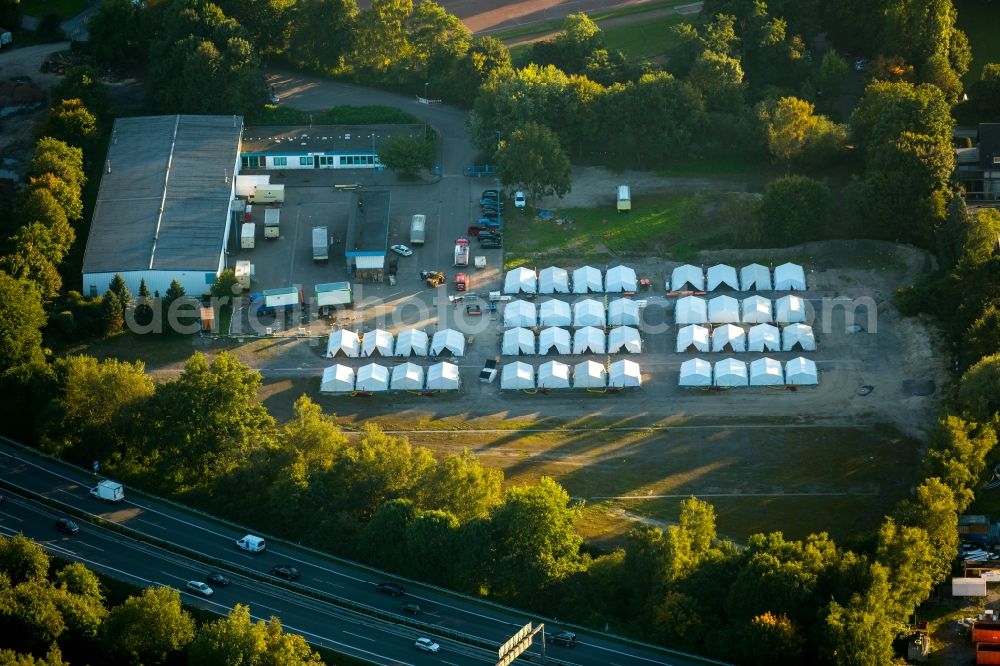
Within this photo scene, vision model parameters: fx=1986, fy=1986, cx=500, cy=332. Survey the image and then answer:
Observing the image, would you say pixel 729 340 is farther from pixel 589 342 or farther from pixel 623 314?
pixel 589 342

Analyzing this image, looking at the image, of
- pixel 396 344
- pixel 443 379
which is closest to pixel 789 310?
pixel 443 379

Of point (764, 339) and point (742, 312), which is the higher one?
point (742, 312)

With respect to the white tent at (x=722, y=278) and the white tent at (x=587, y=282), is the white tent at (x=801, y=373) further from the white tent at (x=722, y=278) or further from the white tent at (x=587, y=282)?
the white tent at (x=587, y=282)

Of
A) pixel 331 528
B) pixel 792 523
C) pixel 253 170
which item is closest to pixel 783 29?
pixel 253 170

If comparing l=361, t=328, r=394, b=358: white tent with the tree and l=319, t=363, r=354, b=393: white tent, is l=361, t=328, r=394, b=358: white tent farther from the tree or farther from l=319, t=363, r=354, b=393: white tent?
the tree

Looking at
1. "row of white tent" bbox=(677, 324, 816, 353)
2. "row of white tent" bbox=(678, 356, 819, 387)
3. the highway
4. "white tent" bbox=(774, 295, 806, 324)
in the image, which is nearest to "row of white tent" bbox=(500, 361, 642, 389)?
"row of white tent" bbox=(678, 356, 819, 387)
